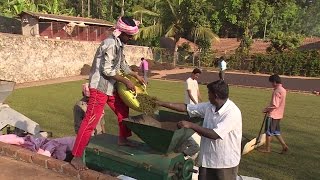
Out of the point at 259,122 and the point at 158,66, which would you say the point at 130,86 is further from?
the point at 158,66

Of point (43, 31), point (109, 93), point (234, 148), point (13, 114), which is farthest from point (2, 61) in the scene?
point (234, 148)

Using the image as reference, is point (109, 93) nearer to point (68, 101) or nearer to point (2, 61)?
point (68, 101)

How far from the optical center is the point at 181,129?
3643 mm

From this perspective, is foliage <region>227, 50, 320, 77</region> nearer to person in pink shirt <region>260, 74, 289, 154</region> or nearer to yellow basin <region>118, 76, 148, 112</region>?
person in pink shirt <region>260, 74, 289, 154</region>

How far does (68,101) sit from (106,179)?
9982 mm

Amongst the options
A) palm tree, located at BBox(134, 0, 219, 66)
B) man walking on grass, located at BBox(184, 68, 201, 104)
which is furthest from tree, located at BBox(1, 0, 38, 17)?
man walking on grass, located at BBox(184, 68, 201, 104)

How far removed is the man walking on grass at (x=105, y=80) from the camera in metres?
4.12

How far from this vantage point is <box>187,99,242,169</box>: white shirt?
137 inches

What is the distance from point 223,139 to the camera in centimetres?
355

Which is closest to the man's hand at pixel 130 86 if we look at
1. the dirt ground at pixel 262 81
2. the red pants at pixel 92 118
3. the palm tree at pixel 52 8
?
the red pants at pixel 92 118

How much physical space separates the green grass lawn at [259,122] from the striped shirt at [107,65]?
3.02 m

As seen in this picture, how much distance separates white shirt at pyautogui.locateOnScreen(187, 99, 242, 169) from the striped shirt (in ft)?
4.36

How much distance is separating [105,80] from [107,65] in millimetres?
216

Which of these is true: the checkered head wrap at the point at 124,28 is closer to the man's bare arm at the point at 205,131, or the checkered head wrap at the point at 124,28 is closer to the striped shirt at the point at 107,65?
the striped shirt at the point at 107,65
